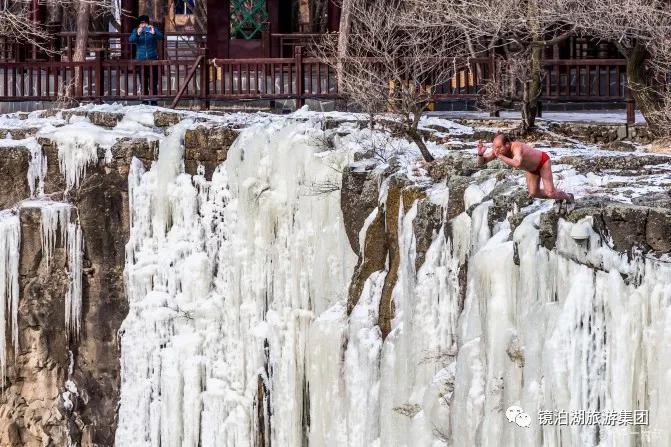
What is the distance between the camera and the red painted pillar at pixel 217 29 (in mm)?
24562

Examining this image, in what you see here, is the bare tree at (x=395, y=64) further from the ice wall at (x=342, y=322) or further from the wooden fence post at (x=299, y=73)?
the ice wall at (x=342, y=322)

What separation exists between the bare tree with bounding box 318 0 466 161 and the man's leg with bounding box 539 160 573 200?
3.64 meters

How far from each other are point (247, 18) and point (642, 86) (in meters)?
9.41

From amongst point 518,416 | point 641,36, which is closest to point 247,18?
point 641,36

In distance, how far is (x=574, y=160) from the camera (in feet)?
49.2

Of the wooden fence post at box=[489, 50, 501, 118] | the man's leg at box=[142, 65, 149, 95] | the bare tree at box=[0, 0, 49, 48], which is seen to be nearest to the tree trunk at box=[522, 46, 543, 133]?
the wooden fence post at box=[489, 50, 501, 118]

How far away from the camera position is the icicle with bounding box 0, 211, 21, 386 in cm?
1884

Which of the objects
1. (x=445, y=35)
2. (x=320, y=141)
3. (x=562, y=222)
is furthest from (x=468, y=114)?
(x=562, y=222)

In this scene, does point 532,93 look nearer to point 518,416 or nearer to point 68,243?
point 68,243

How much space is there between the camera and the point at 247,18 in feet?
82.0

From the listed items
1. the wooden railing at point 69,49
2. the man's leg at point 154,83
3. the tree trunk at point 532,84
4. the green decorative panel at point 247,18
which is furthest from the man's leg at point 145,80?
the tree trunk at point 532,84

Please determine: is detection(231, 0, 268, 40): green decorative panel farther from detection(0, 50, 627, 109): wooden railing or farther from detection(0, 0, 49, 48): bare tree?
detection(0, 0, 49, 48): bare tree

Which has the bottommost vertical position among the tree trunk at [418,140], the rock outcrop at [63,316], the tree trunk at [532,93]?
the rock outcrop at [63,316]

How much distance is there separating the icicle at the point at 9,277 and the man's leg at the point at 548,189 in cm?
870
